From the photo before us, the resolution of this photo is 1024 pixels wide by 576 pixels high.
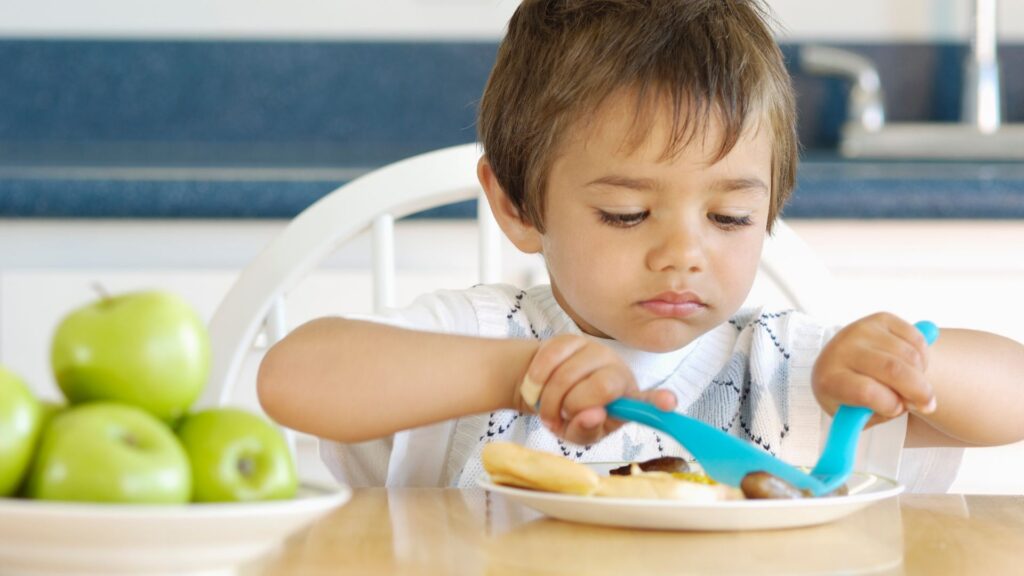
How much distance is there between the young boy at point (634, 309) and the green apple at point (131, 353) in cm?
36

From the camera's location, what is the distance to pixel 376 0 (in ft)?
7.29

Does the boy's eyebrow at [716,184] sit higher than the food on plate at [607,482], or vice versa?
the boy's eyebrow at [716,184]

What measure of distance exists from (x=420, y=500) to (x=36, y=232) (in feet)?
3.01

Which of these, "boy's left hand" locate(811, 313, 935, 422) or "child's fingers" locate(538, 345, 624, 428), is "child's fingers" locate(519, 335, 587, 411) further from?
"boy's left hand" locate(811, 313, 935, 422)

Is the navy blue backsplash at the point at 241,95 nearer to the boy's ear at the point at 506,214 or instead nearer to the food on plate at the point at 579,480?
the boy's ear at the point at 506,214

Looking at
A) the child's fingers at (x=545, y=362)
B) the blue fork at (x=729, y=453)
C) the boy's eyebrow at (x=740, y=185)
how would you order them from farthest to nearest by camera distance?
the boy's eyebrow at (x=740, y=185) → the child's fingers at (x=545, y=362) → the blue fork at (x=729, y=453)

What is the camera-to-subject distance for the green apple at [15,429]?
443mm

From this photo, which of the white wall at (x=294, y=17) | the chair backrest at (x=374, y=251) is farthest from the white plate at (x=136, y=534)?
the white wall at (x=294, y=17)

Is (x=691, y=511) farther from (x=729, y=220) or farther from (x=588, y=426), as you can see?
(x=729, y=220)

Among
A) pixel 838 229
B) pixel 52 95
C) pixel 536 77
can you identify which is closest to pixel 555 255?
pixel 536 77

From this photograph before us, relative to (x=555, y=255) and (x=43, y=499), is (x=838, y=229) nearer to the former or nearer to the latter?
(x=555, y=255)

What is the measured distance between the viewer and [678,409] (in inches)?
44.7

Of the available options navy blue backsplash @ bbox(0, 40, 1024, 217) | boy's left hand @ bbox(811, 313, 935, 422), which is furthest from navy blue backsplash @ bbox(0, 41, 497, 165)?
boy's left hand @ bbox(811, 313, 935, 422)

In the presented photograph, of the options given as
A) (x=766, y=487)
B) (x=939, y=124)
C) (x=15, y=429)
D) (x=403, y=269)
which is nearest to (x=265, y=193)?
(x=403, y=269)
